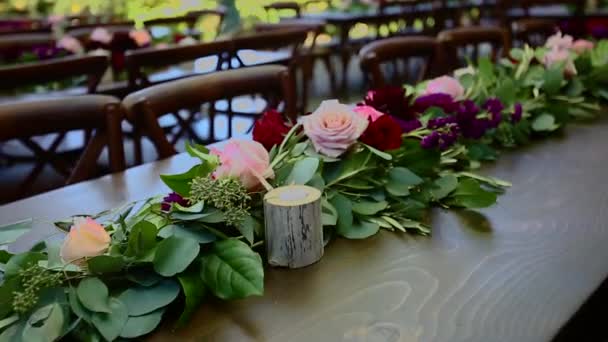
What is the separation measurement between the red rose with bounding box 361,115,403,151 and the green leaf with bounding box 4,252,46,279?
1.43 ft

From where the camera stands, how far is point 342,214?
805mm

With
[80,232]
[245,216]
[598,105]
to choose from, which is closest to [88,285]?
[80,232]

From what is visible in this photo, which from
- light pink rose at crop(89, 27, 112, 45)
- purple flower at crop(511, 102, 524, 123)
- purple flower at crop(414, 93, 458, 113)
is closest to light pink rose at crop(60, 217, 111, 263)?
purple flower at crop(414, 93, 458, 113)

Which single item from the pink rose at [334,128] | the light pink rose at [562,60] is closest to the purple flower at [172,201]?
the pink rose at [334,128]

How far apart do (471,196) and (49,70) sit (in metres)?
1.29

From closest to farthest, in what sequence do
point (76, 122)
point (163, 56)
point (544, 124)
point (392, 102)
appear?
point (392, 102), point (76, 122), point (544, 124), point (163, 56)

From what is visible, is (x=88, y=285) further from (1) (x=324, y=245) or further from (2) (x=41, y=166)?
(2) (x=41, y=166)

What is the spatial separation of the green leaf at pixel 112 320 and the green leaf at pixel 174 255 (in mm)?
52

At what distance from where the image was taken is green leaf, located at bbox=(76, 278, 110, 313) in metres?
0.58

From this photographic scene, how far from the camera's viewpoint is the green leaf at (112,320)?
567 mm

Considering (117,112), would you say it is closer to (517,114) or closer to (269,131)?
(269,131)

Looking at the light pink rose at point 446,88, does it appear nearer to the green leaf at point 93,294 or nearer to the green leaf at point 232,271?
the green leaf at point 232,271

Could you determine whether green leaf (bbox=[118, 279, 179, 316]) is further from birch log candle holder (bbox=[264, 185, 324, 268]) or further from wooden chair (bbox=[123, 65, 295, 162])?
wooden chair (bbox=[123, 65, 295, 162])

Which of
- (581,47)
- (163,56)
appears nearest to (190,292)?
(581,47)
